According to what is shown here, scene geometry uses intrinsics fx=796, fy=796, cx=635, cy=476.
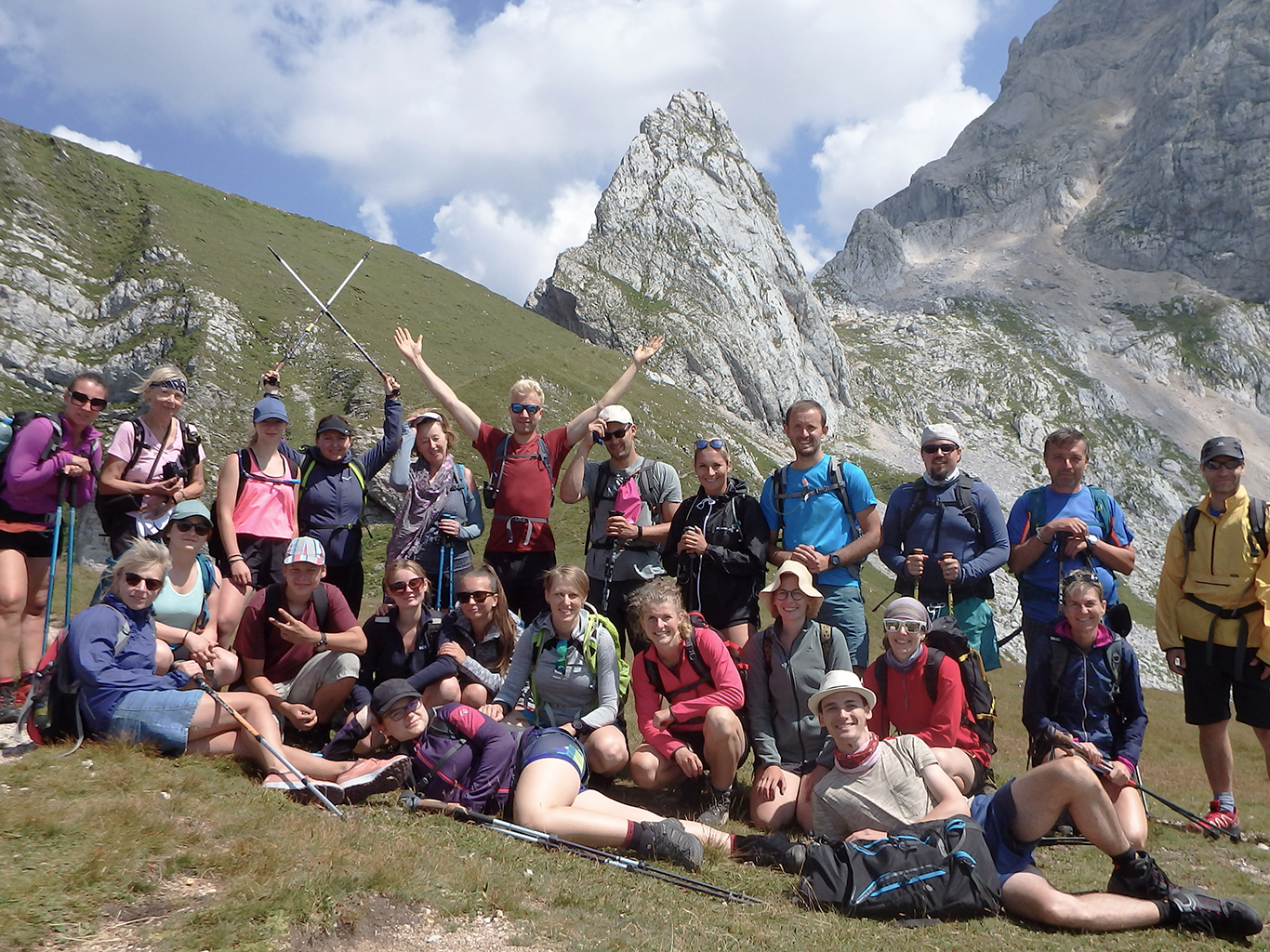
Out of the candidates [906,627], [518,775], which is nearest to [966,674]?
[906,627]

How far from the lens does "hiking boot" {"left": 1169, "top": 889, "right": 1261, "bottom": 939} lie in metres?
5.71

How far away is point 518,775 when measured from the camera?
744 centimetres

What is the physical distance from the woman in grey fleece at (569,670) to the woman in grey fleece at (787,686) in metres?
1.39

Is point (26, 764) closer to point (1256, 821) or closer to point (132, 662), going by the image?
point (132, 662)

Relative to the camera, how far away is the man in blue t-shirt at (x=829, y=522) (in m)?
9.09

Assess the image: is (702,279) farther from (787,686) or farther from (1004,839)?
(1004,839)

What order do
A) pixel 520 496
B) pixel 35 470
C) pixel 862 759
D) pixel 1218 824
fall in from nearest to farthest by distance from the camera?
pixel 862 759 → pixel 35 470 → pixel 1218 824 → pixel 520 496

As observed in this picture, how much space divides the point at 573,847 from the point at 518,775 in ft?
3.56

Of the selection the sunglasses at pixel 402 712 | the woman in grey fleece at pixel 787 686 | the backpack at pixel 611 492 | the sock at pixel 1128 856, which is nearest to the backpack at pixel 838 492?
the woman in grey fleece at pixel 787 686

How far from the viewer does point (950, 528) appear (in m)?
9.34

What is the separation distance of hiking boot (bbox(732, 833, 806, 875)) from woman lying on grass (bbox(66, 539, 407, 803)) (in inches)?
124

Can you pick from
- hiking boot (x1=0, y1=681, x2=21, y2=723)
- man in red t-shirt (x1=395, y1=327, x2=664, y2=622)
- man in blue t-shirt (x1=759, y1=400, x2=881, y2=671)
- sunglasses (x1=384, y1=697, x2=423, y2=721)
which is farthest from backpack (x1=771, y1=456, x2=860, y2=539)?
hiking boot (x1=0, y1=681, x2=21, y2=723)

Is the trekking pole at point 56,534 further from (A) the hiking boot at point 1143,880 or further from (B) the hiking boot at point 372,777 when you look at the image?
(A) the hiking boot at point 1143,880

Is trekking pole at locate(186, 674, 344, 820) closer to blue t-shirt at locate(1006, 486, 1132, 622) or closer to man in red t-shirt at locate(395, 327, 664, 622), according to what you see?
man in red t-shirt at locate(395, 327, 664, 622)
